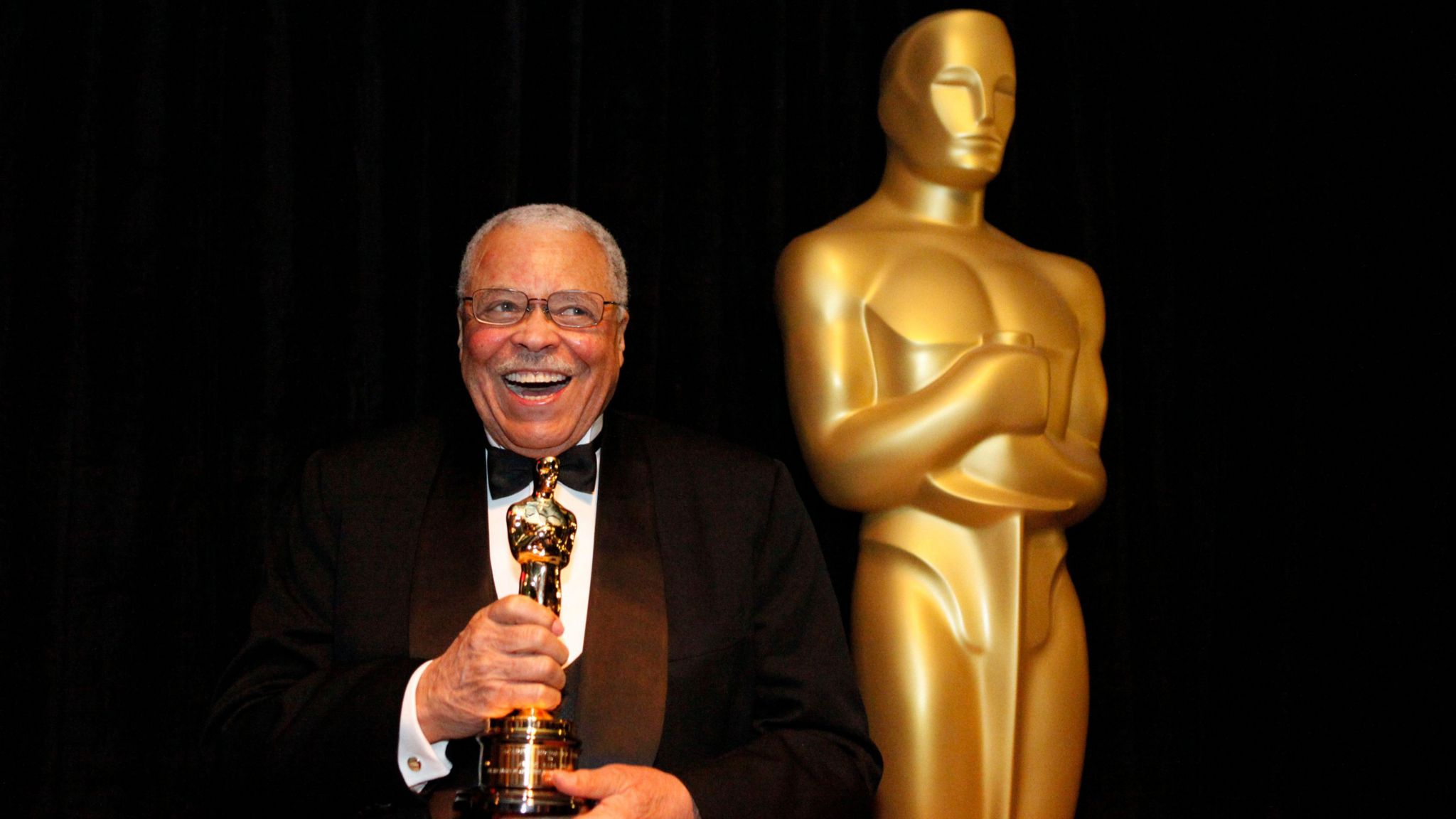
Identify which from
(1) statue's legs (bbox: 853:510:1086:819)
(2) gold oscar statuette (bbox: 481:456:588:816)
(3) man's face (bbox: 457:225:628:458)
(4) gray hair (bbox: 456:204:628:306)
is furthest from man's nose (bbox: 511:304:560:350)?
(1) statue's legs (bbox: 853:510:1086:819)

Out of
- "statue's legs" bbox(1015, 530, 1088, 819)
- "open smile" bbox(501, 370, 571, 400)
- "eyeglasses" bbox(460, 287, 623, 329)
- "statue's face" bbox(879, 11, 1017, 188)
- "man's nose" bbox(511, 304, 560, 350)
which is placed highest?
"statue's face" bbox(879, 11, 1017, 188)

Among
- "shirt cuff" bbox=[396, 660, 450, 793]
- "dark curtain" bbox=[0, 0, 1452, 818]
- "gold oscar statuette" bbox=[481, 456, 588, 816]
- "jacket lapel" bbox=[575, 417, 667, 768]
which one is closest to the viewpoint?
"gold oscar statuette" bbox=[481, 456, 588, 816]

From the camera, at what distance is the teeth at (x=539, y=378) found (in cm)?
197

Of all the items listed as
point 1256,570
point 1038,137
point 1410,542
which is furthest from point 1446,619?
point 1038,137

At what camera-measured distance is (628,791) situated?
1630 millimetres

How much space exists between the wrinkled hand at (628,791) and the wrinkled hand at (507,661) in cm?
9

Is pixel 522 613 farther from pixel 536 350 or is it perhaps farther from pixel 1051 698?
pixel 1051 698

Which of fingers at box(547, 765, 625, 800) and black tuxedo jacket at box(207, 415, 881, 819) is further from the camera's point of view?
black tuxedo jacket at box(207, 415, 881, 819)

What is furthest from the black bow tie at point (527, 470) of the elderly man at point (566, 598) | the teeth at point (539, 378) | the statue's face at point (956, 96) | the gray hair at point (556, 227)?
the statue's face at point (956, 96)

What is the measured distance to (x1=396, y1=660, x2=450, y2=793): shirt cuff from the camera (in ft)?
5.56

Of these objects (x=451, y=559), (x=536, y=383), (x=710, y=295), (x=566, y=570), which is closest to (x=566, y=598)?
(x=566, y=570)

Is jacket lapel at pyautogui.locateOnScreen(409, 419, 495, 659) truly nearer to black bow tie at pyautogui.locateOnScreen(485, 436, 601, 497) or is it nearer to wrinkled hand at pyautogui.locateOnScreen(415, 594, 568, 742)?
black bow tie at pyautogui.locateOnScreen(485, 436, 601, 497)

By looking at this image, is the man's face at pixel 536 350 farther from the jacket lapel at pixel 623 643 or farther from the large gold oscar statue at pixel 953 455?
the large gold oscar statue at pixel 953 455

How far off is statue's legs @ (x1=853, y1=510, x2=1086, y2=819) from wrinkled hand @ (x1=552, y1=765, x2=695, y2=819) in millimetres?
883
